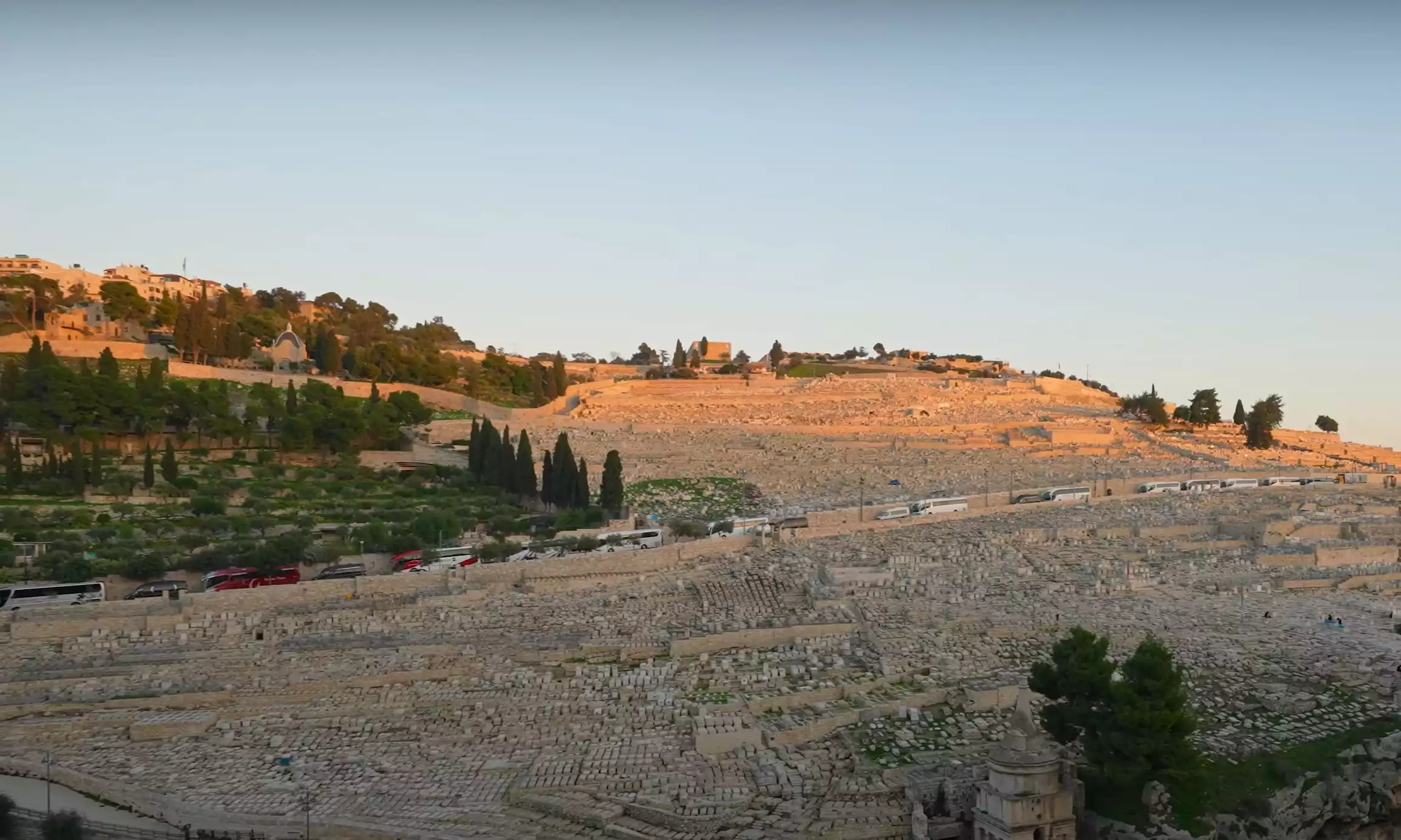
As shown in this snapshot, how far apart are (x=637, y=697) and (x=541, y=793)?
338cm

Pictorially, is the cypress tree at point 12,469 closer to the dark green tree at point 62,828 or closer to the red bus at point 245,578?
the red bus at point 245,578

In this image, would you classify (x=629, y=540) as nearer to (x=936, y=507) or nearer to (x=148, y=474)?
(x=936, y=507)

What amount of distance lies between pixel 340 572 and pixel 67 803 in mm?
9604

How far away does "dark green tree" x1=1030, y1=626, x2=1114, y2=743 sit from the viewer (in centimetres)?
1340

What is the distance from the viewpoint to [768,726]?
15250mm

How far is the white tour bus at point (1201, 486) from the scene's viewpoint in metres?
34.0

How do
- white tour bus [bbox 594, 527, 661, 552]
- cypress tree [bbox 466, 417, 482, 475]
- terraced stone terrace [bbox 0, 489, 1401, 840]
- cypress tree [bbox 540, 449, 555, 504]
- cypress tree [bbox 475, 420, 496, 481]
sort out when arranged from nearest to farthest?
terraced stone terrace [bbox 0, 489, 1401, 840]
white tour bus [bbox 594, 527, 661, 552]
cypress tree [bbox 540, 449, 555, 504]
cypress tree [bbox 475, 420, 496, 481]
cypress tree [bbox 466, 417, 482, 475]

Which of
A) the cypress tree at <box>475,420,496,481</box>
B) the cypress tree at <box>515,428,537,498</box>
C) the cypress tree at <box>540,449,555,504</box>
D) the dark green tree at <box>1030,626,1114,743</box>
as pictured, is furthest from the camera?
the cypress tree at <box>475,420,496,481</box>

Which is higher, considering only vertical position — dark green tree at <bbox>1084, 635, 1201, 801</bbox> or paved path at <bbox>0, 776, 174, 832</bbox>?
dark green tree at <bbox>1084, 635, 1201, 801</bbox>

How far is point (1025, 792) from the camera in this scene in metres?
12.0

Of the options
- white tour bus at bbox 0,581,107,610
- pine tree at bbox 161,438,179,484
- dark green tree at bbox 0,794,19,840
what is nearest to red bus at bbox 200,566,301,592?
white tour bus at bbox 0,581,107,610

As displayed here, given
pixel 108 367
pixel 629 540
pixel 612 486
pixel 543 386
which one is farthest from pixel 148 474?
pixel 543 386

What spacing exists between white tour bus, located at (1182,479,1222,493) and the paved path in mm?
28331

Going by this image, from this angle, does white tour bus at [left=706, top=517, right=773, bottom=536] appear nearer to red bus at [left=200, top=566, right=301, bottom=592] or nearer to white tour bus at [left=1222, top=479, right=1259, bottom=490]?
red bus at [left=200, top=566, right=301, bottom=592]
